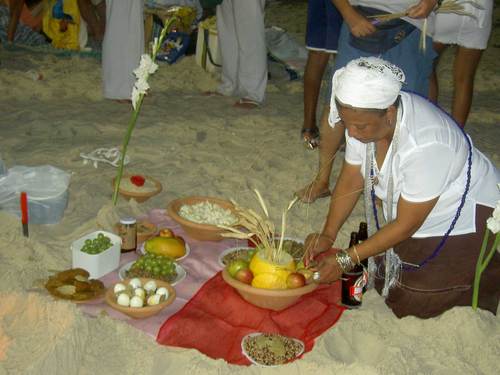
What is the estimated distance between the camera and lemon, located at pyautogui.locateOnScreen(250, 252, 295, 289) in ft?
9.46

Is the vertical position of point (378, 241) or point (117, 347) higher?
point (378, 241)

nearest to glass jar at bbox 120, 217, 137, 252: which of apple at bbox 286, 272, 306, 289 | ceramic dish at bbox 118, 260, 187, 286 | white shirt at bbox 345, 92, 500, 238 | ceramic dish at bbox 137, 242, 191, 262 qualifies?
ceramic dish at bbox 137, 242, 191, 262

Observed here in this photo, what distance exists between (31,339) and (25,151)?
2.25 m

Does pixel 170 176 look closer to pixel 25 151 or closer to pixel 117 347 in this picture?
pixel 25 151

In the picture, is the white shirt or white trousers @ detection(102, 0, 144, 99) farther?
white trousers @ detection(102, 0, 144, 99)

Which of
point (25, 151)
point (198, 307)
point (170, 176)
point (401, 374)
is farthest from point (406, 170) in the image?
point (25, 151)

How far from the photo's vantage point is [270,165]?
471 cm

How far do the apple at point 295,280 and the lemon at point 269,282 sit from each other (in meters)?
0.02

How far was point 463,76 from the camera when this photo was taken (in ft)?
14.5

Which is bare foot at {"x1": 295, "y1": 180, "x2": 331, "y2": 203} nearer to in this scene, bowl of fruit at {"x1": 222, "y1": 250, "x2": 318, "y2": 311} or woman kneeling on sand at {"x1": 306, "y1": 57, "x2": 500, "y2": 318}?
woman kneeling on sand at {"x1": 306, "y1": 57, "x2": 500, "y2": 318}

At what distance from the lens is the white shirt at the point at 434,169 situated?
8.53 ft

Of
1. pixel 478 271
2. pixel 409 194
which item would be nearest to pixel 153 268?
pixel 409 194

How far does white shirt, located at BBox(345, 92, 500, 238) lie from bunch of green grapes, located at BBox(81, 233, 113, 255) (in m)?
1.14

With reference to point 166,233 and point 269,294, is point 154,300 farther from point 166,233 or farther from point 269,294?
point 166,233
